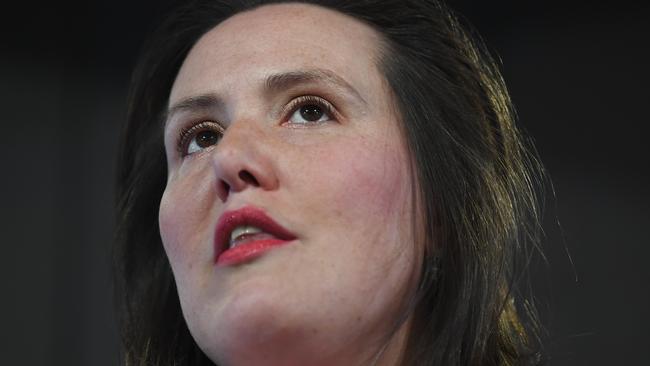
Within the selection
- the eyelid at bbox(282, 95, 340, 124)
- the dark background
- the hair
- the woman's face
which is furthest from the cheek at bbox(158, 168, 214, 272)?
the dark background

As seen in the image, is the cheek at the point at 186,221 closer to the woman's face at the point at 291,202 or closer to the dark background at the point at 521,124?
the woman's face at the point at 291,202

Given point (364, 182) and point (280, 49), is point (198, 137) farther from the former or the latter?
point (364, 182)

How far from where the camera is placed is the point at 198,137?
1230mm

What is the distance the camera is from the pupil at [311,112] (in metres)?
1.12

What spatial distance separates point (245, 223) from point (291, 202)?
0.20ft

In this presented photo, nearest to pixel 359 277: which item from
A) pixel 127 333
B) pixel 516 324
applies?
pixel 516 324

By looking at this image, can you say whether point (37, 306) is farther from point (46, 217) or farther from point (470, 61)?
point (470, 61)

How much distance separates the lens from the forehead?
114cm

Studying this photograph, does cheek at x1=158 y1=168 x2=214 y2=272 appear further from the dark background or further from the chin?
the dark background

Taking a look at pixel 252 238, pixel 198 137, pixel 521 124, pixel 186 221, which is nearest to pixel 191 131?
pixel 198 137

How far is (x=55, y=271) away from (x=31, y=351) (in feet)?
0.57

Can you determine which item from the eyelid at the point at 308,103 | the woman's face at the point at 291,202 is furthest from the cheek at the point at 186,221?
the eyelid at the point at 308,103

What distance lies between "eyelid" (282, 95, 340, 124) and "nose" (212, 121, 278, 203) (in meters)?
0.07

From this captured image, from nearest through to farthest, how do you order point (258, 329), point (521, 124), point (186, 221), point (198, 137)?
point (258, 329)
point (186, 221)
point (198, 137)
point (521, 124)
